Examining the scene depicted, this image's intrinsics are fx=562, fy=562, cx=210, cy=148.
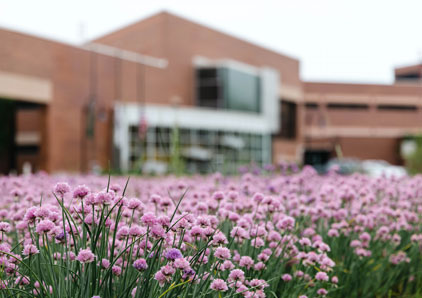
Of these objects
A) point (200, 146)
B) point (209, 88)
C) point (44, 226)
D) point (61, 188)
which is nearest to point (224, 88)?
point (209, 88)

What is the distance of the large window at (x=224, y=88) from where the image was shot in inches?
1753

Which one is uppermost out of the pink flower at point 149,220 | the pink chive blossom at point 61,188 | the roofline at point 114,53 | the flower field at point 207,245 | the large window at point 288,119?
the roofline at point 114,53

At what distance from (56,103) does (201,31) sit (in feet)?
55.8

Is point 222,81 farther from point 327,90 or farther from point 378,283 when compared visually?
point 378,283

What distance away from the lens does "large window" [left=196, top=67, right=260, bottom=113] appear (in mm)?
44531

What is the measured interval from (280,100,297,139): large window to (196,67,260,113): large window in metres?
12.4

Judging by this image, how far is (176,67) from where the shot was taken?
4416 centimetres

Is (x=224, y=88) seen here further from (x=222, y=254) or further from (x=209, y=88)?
(x=222, y=254)

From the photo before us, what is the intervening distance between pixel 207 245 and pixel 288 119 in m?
57.8

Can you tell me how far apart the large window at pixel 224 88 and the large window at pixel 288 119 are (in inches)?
488

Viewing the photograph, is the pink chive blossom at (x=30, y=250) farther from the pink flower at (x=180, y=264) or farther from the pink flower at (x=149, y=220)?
the pink flower at (x=180, y=264)

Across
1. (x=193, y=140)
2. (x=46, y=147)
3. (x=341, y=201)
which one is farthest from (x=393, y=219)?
(x=193, y=140)

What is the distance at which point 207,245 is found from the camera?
3.04 metres

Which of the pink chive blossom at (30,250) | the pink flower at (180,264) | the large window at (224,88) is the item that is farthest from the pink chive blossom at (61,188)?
the large window at (224,88)
